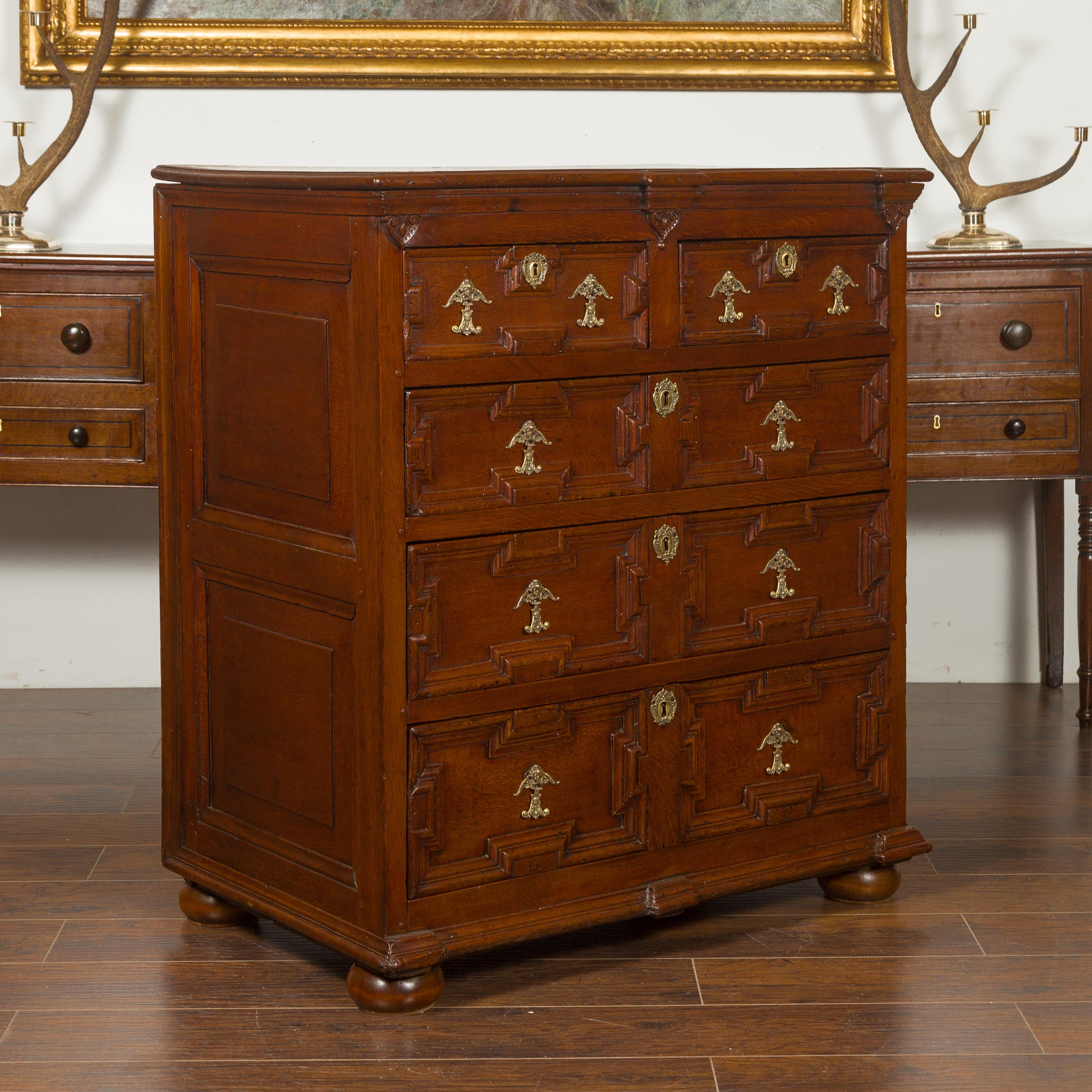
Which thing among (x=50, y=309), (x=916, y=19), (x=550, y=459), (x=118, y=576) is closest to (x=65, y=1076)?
(x=550, y=459)

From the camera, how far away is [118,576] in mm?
4277

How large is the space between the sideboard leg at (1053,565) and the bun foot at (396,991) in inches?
90.6

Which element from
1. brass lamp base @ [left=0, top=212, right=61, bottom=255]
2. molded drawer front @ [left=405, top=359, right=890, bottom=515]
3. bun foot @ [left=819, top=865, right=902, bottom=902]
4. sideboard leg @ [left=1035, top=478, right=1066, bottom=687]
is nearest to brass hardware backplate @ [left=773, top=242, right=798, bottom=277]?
molded drawer front @ [left=405, top=359, right=890, bottom=515]

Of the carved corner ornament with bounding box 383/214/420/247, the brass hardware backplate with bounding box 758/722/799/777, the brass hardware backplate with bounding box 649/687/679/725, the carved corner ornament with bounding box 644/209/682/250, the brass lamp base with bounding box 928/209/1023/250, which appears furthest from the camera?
the brass lamp base with bounding box 928/209/1023/250

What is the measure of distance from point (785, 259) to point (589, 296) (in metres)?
0.36

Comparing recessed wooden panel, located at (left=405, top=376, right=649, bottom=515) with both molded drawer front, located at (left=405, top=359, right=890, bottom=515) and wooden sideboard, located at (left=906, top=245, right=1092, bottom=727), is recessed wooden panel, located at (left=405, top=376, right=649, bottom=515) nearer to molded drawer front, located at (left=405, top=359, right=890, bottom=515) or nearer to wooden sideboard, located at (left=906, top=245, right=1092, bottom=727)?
molded drawer front, located at (left=405, top=359, right=890, bottom=515)

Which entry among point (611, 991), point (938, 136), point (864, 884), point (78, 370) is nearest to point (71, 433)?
point (78, 370)

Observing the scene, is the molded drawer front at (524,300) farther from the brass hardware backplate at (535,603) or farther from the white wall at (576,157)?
the white wall at (576,157)

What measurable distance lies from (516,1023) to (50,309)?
1794 mm

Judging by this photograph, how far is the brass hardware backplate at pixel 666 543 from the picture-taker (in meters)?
2.66

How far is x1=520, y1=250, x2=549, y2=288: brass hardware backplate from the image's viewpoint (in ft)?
8.11

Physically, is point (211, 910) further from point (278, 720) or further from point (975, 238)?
point (975, 238)

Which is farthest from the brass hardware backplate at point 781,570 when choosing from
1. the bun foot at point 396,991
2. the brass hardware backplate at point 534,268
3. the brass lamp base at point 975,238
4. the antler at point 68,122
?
the antler at point 68,122

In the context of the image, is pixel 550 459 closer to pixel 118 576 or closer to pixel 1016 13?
pixel 118 576
